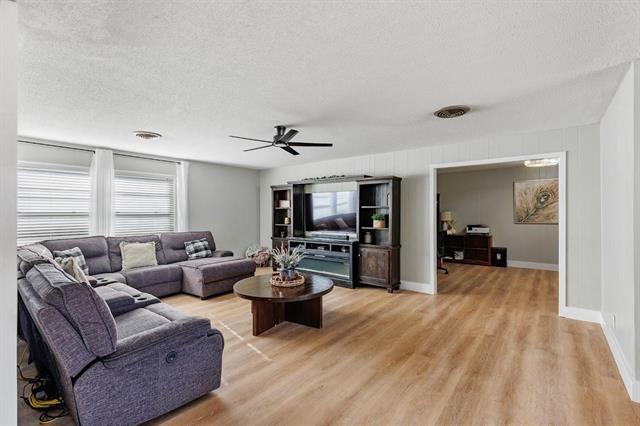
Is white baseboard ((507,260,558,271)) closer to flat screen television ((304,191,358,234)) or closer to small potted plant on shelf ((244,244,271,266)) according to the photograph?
flat screen television ((304,191,358,234))

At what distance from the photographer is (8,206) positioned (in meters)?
1.31

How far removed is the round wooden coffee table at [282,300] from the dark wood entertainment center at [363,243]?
63.9 inches

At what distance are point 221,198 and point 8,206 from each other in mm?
5490

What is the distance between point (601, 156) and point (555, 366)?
8.03 ft

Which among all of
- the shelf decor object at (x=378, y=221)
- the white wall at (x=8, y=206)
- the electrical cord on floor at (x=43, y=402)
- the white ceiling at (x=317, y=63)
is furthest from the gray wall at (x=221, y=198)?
the white wall at (x=8, y=206)

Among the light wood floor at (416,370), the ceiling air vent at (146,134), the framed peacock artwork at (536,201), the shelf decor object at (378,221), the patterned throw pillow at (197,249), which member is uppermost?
the ceiling air vent at (146,134)

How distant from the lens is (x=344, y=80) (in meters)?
2.39

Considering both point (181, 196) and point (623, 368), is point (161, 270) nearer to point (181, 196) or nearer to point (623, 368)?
point (181, 196)

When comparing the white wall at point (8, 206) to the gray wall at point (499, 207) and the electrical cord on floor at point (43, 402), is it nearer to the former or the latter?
the electrical cord on floor at point (43, 402)

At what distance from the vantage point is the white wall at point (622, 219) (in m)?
2.12

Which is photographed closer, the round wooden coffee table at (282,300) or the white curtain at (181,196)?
the round wooden coffee table at (282,300)

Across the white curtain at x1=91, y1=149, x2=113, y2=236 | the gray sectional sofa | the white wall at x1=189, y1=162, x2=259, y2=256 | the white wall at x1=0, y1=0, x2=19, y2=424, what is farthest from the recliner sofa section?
the white wall at x1=189, y1=162, x2=259, y2=256

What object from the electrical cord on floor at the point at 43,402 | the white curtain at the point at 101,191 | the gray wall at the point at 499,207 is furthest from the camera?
the gray wall at the point at 499,207

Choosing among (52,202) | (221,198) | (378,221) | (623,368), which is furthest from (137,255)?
(623,368)
